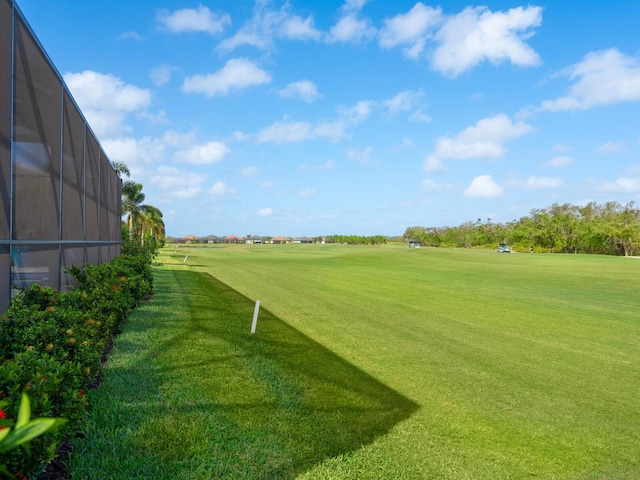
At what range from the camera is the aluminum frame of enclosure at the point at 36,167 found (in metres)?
5.21

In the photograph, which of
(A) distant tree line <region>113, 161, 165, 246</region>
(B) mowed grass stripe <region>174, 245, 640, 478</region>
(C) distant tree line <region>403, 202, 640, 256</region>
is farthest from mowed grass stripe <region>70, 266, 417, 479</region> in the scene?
(C) distant tree line <region>403, 202, 640, 256</region>

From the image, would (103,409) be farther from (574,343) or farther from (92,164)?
(574,343)

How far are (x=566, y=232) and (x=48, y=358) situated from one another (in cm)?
9446

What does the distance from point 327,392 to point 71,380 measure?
11.2 feet

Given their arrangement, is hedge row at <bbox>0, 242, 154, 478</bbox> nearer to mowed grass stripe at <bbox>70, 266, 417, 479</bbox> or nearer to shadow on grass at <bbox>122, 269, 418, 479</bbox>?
mowed grass stripe at <bbox>70, 266, 417, 479</bbox>

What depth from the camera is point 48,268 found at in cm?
685

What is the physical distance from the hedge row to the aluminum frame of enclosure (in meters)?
0.56

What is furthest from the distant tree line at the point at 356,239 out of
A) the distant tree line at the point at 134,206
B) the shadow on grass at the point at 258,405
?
the shadow on grass at the point at 258,405

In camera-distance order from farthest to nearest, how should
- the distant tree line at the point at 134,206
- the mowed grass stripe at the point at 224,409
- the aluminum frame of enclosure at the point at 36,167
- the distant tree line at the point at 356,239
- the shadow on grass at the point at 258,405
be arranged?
1. the distant tree line at the point at 356,239
2. the distant tree line at the point at 134,206
3. the aluminum frame of enclosure at the point at 36,167
4. the shadow on grass at the point at 258,405
5. the mowed grass stripe at the point at 224,409

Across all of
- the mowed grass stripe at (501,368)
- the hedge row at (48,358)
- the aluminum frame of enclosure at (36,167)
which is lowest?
the mowed grass stripe at (501,368)

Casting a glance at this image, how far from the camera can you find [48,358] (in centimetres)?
374

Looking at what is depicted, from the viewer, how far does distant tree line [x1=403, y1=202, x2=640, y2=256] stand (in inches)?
3014

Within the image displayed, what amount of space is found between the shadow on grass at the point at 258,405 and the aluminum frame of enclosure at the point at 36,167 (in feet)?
7.40

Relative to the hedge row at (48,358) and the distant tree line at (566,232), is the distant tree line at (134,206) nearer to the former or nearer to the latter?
the hedge row at (48,358)
